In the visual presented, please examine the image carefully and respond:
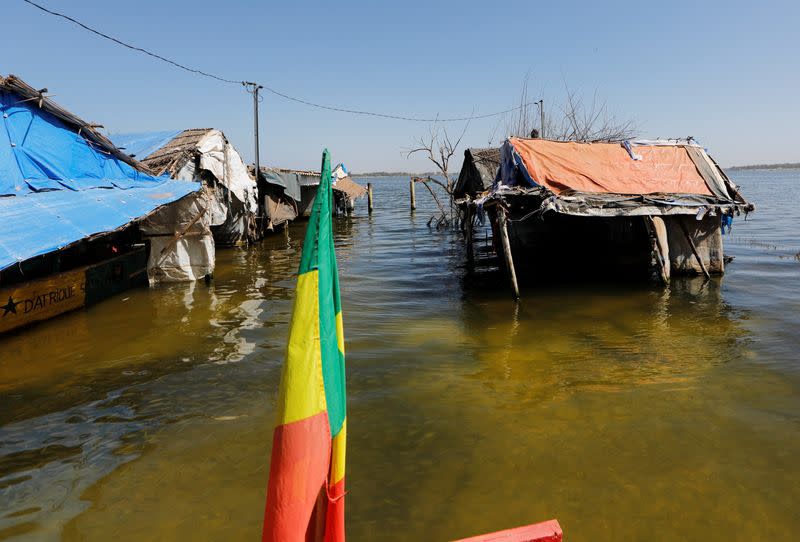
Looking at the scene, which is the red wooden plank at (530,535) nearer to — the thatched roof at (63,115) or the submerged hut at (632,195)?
the submerged hut at (632,195)

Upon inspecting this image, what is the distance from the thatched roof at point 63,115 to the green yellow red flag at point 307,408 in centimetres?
1089

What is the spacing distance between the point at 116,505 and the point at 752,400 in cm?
695

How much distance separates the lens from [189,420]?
572 centimetres

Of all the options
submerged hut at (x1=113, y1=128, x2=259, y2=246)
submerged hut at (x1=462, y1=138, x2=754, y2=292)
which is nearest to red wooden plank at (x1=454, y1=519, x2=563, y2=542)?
submerged hut at (x1=462, y1=138, x2=754, y2=292)

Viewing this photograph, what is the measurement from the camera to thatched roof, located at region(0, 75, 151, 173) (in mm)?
9508

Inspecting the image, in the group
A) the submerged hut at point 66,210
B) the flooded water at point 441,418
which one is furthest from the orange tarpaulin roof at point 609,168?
the submerged hut at point 66,210

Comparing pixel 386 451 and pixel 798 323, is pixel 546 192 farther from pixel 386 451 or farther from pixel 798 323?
pixel 386 451

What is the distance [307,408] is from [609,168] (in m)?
12.2

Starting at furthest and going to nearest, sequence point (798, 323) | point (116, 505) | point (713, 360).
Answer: point (798, 323) < point (713, 360) < point (116, 505)

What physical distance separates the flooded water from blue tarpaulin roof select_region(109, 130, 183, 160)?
6532 millimetres

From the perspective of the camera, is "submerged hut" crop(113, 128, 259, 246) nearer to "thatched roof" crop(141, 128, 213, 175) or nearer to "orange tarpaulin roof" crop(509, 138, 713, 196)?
"thatched roof" crop(141, 128, 213, 175)

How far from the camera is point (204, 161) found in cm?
1577

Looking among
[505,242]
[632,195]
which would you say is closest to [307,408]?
[505,242]

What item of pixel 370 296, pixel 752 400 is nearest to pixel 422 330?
pixel 370 296
